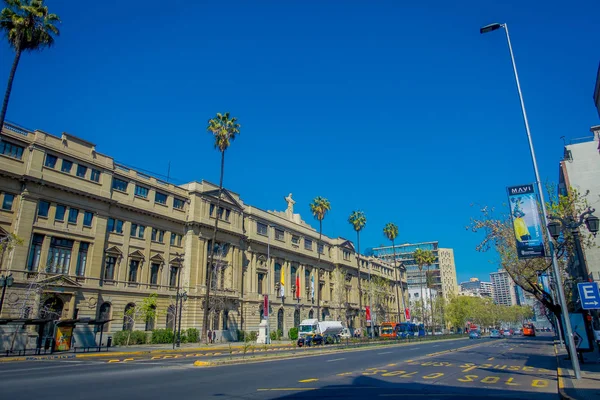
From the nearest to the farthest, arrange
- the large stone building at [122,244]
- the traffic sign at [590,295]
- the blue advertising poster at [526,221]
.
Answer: the traffic sign at [590,295], the blue advertising poster at [526,221], the large stone building at [122,244]

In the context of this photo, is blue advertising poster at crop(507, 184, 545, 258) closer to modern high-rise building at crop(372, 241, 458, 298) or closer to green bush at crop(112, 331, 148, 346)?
green bush at crop(112, 331, 148, 346)

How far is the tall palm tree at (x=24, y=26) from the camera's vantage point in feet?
88.5

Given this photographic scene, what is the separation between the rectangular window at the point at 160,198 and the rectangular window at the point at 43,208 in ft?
41.3

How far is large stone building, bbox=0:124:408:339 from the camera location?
1393 inches

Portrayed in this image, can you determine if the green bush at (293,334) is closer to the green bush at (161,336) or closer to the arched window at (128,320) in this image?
the green bush at (161,336)

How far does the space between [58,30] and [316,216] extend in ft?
156

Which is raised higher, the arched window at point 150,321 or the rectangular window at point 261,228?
the rectangular window at point 261,228

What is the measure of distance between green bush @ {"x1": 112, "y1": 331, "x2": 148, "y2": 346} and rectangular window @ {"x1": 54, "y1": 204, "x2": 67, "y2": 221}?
1249cm

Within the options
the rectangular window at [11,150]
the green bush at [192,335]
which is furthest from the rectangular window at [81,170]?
the green bush at [192,335]

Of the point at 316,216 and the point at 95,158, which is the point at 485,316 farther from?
the point at 95,158

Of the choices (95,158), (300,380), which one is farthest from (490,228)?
(95,158)

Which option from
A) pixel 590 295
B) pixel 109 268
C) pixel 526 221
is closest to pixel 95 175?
pixel 109 268

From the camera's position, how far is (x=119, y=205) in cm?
4381

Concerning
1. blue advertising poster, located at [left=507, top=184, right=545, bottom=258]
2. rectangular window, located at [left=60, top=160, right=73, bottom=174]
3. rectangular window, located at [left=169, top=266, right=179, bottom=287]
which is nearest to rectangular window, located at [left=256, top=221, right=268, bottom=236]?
rectangular window, located at [left=169, top=266, right=179, bottom=287]
